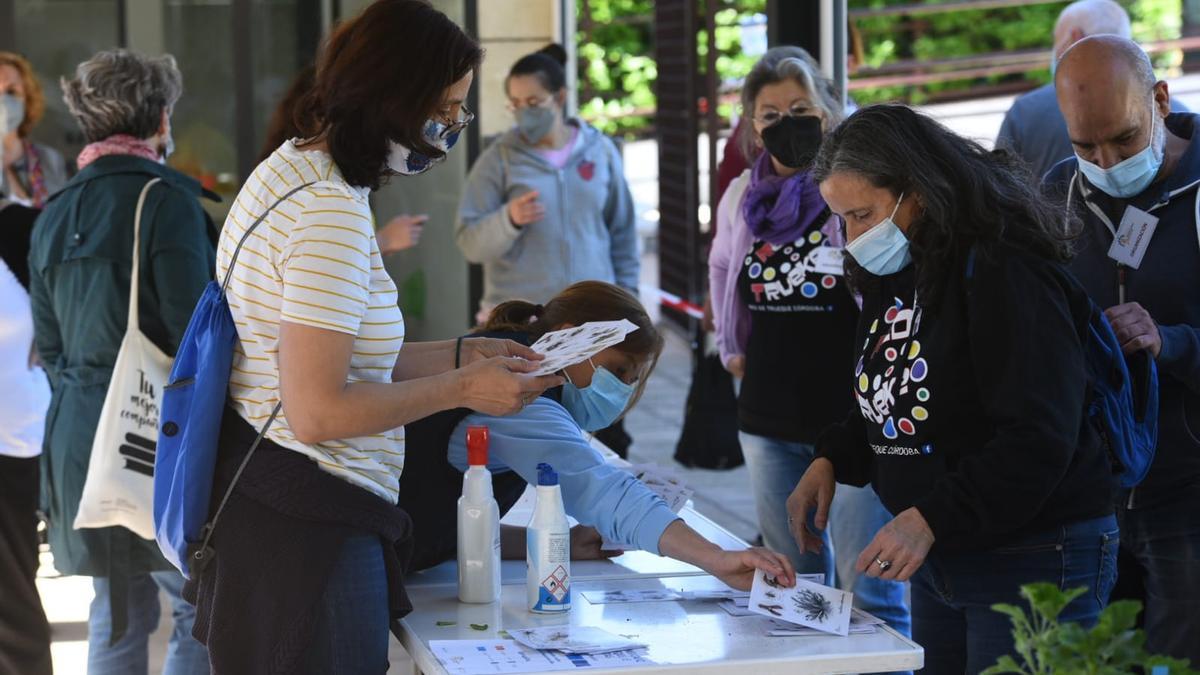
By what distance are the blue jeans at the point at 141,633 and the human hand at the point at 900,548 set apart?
184cm

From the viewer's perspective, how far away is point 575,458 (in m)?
2.72

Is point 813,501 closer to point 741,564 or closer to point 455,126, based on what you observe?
point 741,564

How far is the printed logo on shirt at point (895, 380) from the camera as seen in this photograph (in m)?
2.41

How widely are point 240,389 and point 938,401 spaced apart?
3.64 feet

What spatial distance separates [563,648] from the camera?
Answer: 7.61 ft

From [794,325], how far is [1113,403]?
4.39 ft

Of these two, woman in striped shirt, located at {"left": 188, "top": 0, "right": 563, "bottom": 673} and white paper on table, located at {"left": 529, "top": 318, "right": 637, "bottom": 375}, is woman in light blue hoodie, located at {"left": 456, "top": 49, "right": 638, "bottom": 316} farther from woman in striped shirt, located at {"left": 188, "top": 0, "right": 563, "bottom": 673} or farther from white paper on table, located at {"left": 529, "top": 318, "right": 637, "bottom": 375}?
woman in striped shirt, located at {"left": 188, "top": 0, "right": 563, "bottom": 673}

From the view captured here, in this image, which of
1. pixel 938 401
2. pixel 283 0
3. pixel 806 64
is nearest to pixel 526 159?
pixel 806 64

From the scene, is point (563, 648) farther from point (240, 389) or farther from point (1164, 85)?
point (1164, 85)

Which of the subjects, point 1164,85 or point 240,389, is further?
point 1164,85

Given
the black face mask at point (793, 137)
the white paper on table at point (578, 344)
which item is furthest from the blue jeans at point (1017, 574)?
the black face mask at point (793, 137)

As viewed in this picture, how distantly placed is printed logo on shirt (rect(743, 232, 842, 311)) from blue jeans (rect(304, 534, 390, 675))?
1.61 m

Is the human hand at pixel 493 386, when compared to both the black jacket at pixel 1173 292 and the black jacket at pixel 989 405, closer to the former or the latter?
the black jacket at pixel 989 405

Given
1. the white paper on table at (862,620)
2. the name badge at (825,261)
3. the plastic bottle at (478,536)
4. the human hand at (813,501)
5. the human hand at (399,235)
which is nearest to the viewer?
the white paper on table at (862,620)
